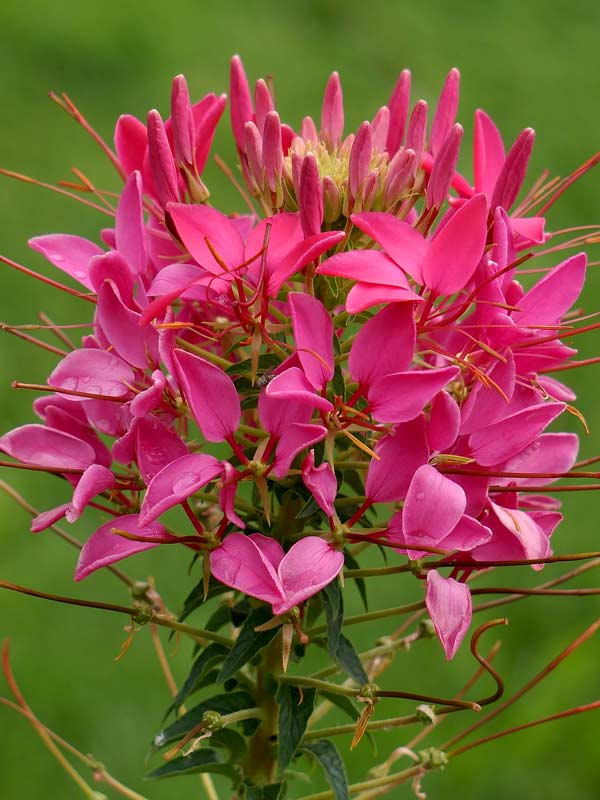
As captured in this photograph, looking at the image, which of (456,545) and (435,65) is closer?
(456,545)

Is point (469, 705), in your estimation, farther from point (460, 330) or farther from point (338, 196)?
point (338, 196)

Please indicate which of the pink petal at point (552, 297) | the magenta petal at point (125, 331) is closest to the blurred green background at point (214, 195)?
the magenta petal at point (125, 331)

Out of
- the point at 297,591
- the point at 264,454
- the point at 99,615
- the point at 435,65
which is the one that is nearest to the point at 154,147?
the point at 264,454

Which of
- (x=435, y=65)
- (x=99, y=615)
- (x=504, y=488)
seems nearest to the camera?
(x=504, y=488)

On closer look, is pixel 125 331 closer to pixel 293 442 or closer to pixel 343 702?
pixel 293 442

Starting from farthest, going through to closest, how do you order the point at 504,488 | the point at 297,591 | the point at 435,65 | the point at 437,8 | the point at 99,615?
the point at 437,8 < the point at 435,65 < the point at 99,615 < the point at 504,488 < the point at 297,591

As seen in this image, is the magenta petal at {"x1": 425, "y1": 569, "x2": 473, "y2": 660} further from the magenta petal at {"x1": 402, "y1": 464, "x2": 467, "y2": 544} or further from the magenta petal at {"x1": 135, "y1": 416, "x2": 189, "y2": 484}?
the magenta petal at {"x1": 135, "y1": 416, "x2": 189, "y2": 484}
